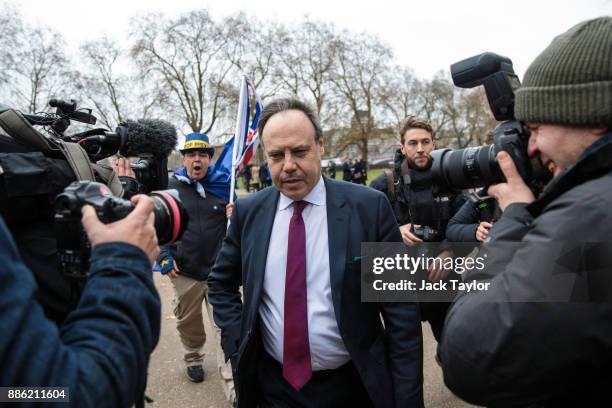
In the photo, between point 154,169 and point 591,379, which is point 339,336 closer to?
point 591,379

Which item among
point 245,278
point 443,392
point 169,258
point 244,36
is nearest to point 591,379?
point 245,278

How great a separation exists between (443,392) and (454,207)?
1.45m

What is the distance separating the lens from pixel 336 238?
1839 mm

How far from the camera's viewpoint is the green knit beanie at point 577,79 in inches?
40.5

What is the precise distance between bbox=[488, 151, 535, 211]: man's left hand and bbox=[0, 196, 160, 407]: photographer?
1.05m

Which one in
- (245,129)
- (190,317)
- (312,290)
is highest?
(245,129)

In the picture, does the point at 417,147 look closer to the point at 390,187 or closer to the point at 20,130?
the point at 390,187

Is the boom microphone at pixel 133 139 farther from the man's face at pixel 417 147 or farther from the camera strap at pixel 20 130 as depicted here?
the man's face at pixel 417 147

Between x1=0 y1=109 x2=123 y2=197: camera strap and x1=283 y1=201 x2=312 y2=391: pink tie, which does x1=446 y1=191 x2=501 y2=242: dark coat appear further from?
x1=0 y1=109 x2=123 y2=197: camera strap

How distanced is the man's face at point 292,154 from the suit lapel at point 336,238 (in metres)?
0.14

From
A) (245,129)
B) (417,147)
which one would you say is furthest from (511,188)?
(245,129)

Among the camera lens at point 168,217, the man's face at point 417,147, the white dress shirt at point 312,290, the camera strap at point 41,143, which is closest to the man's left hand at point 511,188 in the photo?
the white dress shirt at point 312,290

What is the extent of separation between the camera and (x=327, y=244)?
1871mm

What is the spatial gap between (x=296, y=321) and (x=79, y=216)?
1.04 meters
